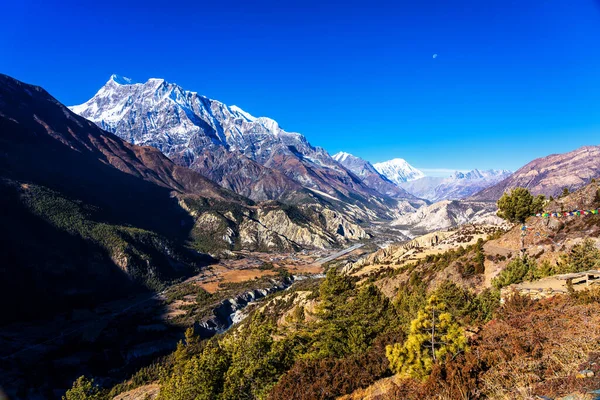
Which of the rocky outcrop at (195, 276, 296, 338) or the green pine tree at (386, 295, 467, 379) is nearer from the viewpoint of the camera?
the green pine tree at (386, 295, 467, 379)

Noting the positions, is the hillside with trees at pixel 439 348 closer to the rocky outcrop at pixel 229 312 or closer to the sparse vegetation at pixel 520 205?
the sparse vegetation at pixel 520 205

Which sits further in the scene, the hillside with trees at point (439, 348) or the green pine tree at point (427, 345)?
the green pine tree at point (427, 345)

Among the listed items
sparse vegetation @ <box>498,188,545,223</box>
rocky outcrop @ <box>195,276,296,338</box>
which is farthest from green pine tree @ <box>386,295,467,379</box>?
rocky outcrop @ <box>195,276,296,338</box>

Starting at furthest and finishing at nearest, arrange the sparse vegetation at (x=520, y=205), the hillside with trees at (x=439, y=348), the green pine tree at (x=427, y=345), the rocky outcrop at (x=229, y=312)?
the rocky outcrop at (x=229, y=312) → the sparse vegetation at (x=520, y=205) → the green pine tree at (x=427, y=345) → the hillside with trees at (x=439, y=348)

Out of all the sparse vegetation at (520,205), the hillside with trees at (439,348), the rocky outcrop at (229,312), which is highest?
the sparse vegetation at (520,205)

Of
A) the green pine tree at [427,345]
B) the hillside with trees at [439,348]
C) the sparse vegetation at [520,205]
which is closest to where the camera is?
the hillside with trees at [439,348]

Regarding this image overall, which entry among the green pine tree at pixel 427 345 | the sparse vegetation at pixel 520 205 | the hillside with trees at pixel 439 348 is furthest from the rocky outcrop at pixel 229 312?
the green pine tree at pixel 427 345

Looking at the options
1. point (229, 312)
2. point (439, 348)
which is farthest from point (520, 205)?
point (229, 312)

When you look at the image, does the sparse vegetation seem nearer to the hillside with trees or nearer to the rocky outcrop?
the hillside with trees

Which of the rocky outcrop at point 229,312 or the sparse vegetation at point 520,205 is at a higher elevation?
the sparse vegetation at point 520,205

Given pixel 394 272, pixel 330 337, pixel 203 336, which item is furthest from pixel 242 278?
pixel 330 337

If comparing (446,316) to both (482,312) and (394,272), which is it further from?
(394,272)
